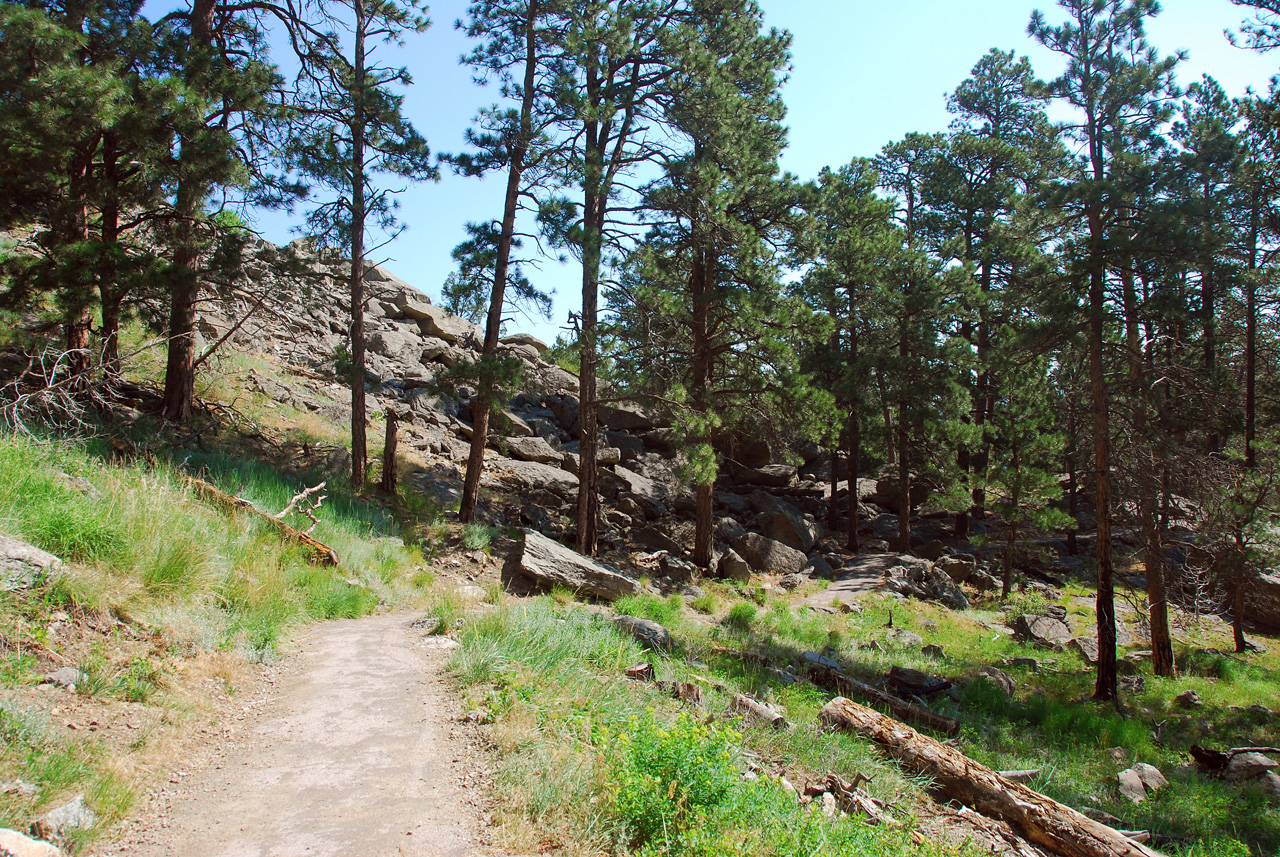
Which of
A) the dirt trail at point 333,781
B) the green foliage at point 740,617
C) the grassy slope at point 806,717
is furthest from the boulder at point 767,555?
the dirt trail at point 333,781

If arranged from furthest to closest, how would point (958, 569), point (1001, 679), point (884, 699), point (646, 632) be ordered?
point (958, 569)
point (1001, 679)
point (884, 699)
point (646, 632)

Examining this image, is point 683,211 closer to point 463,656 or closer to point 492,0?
point 492,0

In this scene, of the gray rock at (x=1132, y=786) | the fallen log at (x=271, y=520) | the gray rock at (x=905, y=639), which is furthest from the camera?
the gray rock at (x=905, y=639)

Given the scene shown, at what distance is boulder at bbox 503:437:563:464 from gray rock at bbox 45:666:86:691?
15.9 metres

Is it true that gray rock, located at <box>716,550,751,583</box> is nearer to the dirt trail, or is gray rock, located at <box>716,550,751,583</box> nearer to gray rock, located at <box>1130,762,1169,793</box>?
gray rock, located at <box>1130,762,1169,793</box>

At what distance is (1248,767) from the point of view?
28.4ft

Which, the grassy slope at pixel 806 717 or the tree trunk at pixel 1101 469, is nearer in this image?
the grassy slope at pixel 806 717

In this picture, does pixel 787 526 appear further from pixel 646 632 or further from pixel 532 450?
pixel 646 632

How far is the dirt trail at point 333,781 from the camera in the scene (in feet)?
10.9

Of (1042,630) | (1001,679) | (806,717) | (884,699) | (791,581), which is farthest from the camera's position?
(791,581)

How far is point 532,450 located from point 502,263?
23.0 ft

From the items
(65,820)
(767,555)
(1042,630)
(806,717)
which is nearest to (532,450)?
(767,555)

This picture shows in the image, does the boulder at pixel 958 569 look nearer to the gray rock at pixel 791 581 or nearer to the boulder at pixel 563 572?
the gray rock at pixel 791 581

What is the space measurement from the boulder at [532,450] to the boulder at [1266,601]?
1886 centimetres
